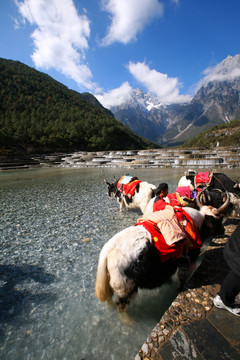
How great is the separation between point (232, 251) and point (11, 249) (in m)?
5.41

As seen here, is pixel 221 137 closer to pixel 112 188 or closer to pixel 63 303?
pixel 112 188

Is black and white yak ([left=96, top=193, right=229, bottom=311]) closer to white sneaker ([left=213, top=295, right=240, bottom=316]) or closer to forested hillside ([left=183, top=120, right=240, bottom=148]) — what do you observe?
white sneaker ([left=213, top=295, right=240, bottom=316])

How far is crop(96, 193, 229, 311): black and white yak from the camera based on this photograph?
2279 millimetres

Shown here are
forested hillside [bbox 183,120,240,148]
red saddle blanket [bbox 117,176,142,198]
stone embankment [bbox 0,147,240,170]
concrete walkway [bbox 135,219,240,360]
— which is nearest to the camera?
concrete walkway [bbox 135,219,240,360]

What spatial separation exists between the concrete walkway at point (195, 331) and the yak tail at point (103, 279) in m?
0.75

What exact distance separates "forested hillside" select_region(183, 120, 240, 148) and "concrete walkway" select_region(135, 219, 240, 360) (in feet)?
275

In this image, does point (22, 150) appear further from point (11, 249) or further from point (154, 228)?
point (154, 228)

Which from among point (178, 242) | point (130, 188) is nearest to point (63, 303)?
point (178, 242)

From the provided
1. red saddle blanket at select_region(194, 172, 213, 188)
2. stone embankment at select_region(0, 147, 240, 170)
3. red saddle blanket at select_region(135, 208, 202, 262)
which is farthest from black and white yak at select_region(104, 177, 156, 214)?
stone embankment at select_region(0, 147, 240, 170)

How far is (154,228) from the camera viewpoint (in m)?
2.59

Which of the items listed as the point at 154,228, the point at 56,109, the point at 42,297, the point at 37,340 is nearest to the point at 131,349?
the point at 37,340

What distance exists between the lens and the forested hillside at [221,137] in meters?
76.2

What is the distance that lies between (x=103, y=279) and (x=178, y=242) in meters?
1.26

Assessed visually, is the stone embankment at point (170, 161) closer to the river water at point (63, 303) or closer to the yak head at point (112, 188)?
the yak head at point (112, 188)
